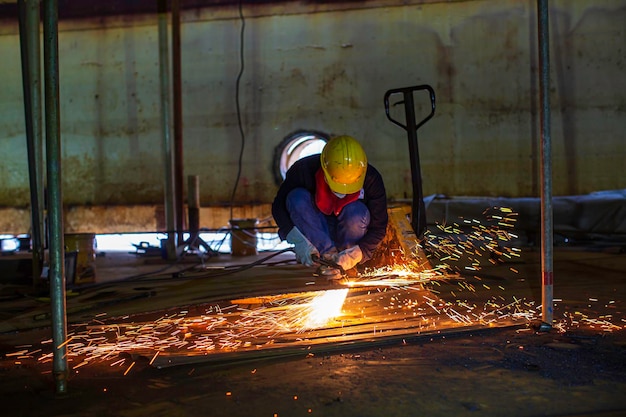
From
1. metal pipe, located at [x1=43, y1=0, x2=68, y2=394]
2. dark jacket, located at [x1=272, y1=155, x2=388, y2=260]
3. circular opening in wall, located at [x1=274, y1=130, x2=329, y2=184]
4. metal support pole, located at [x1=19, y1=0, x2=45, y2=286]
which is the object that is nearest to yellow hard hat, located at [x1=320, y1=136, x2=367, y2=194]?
dark jacket, located at [x1=272, y1=155, x2=388, y2=260]

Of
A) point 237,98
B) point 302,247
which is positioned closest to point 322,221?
point 302,247

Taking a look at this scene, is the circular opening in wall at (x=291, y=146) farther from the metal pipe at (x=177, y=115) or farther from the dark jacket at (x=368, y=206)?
the dark jacket at (x=368, y=206)

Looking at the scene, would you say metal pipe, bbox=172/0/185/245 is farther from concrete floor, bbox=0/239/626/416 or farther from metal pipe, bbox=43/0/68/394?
metal pipe, bbox=43/0/68/394

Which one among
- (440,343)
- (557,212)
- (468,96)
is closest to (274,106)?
(468,96)

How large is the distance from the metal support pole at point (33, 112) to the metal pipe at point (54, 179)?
2.77m

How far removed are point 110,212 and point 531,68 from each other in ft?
20.4

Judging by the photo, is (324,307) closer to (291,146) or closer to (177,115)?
(177,115)

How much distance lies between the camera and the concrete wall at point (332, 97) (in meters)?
7.78

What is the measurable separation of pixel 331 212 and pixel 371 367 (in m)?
1.67

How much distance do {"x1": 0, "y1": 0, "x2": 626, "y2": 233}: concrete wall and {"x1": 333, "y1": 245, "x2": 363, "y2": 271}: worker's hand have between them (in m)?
4.57

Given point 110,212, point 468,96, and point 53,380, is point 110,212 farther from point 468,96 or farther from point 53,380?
point 53,380

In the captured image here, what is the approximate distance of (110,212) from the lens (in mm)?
8453

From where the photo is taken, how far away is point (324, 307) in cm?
328

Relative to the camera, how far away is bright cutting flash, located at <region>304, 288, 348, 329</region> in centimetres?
301
